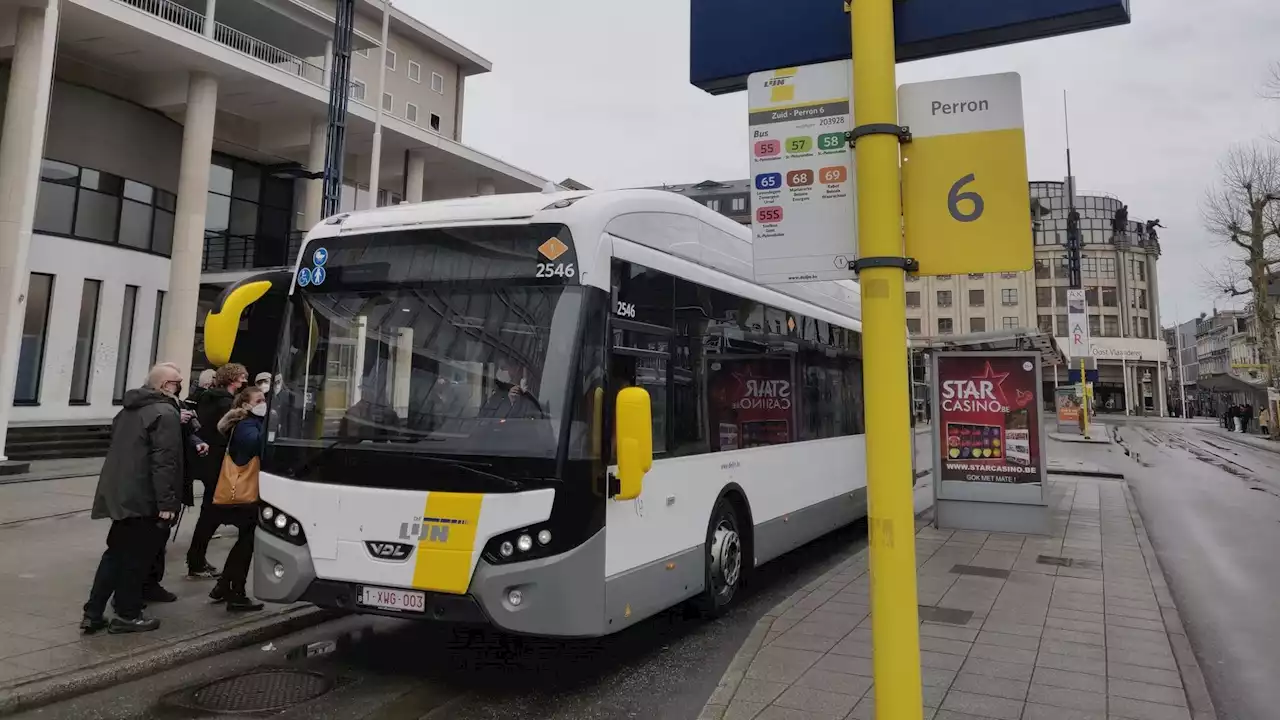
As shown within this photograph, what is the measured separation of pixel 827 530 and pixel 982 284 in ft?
252

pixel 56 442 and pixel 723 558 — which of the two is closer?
pixel 723 558

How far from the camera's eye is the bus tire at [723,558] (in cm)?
612

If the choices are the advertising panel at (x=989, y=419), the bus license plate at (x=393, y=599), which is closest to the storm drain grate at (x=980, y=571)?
the advertising panel at (x=989, y=419)

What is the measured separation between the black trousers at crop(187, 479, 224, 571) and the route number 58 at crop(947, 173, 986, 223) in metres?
6.58

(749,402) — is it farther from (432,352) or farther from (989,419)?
(989,419)

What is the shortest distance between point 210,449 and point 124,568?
1.67m

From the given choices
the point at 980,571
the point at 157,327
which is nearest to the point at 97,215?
the point at 157,327

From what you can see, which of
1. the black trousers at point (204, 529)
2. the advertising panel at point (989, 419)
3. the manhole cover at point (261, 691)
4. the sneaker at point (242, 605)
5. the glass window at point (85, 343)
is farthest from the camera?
the glass window at point (85, 343)

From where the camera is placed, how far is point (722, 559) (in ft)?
20.6

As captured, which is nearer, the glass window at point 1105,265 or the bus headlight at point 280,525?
the bus headlight at point 280,525

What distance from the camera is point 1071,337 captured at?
31688 millimetres

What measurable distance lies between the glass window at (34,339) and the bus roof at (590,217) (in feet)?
61.0

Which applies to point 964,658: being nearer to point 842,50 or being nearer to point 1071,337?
point 842,50

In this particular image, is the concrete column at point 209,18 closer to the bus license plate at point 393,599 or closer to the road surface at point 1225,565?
the bus license plate at point 393,599
